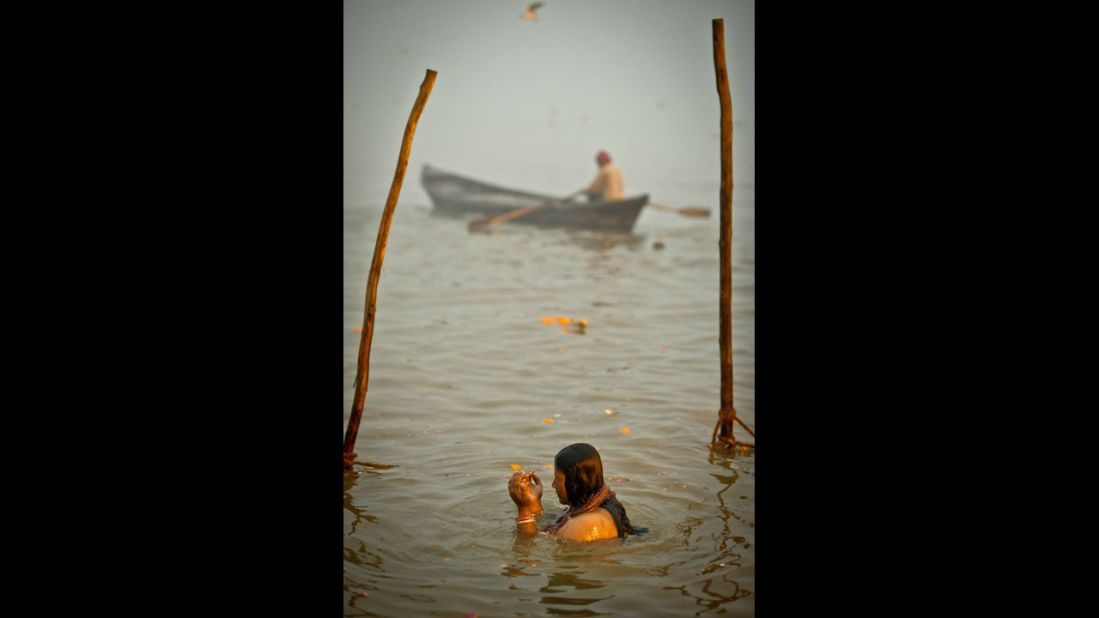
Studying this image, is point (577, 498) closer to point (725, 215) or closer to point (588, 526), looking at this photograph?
point (588, 526)

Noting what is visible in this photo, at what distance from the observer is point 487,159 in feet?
51.8

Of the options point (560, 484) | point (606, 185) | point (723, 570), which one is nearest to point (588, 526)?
point (560, 484)

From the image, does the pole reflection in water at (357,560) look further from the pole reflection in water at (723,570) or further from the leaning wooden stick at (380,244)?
the pole reflection in water at (723,570)

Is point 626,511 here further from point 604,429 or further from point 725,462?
point 604,429

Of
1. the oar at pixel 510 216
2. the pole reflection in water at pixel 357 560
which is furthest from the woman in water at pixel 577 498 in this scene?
the oar at pixel 510 216

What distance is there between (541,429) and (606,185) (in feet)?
24.9

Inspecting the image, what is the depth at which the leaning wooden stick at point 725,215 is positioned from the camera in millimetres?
4629

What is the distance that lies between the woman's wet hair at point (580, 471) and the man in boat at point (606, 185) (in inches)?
352

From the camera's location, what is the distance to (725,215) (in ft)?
15.7

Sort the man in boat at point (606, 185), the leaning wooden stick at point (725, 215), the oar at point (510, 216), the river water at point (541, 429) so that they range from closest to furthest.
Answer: the river water at point (541, 429) → the leaning wooden stick at point (725, 215) → the oar at point (510, 216) → the man in boat at point (606, 185)

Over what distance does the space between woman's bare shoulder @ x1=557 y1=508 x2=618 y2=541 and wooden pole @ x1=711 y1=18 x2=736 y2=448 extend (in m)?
1.22

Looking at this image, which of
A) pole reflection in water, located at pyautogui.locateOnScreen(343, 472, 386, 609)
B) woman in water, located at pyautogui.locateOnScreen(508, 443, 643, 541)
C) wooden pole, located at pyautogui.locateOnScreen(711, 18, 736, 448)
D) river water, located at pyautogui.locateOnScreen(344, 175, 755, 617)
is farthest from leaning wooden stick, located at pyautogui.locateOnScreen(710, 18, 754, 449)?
pole reflection in water, located at pyautogui.locateOnScreen(343, 472, 386, 609)
